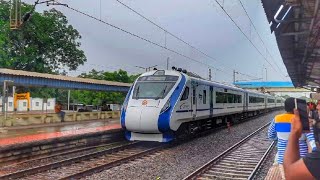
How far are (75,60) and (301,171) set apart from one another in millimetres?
46560

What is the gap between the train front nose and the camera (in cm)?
1304

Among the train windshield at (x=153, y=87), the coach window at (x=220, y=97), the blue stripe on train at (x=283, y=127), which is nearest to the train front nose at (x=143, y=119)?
the train windshield at (x=153, y=87)

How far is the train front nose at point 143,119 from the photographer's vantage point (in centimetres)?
1304

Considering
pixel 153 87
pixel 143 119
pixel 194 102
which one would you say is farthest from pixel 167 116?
pixel 194 102

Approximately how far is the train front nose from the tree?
28622mm

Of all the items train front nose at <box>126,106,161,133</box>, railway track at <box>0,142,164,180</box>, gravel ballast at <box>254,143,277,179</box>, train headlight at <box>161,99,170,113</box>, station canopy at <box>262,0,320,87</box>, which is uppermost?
station canopy at <box>262,0,320,87</box>

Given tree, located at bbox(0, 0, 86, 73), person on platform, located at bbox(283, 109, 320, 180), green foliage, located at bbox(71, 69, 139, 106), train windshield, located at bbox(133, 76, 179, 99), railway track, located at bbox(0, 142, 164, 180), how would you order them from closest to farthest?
person on platform, located at bbox(283, 109, 320, 180) < railway track, located at bbox(0, 142, 164, 180) < train windshield, located at bbox(133, 76, 179, 99) < tree, located at bbox(0, 0, 86, 73) < green foliage, located at bbox(71, 69, 139, 106)

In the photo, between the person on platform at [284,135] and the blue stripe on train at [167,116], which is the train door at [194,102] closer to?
the blue stripe on train at [167,116]

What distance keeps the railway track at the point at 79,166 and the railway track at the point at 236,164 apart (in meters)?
2.48

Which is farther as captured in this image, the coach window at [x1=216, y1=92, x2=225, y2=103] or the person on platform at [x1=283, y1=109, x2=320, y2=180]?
the coach window at [x1=216, y1=92, x2=225, y2=103]

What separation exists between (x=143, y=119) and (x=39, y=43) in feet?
109

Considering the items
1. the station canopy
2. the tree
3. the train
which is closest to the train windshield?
the train

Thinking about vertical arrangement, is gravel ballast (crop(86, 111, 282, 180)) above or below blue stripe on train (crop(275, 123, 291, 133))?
below

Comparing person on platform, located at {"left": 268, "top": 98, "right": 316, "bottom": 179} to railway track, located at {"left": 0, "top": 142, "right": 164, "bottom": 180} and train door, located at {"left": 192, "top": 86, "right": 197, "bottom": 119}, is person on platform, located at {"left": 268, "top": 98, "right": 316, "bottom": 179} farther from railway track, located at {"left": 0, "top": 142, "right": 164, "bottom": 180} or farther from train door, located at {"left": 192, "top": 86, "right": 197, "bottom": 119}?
train door, located at {"left": 192, "top": 86, "right": 197, "bottom": 119}
